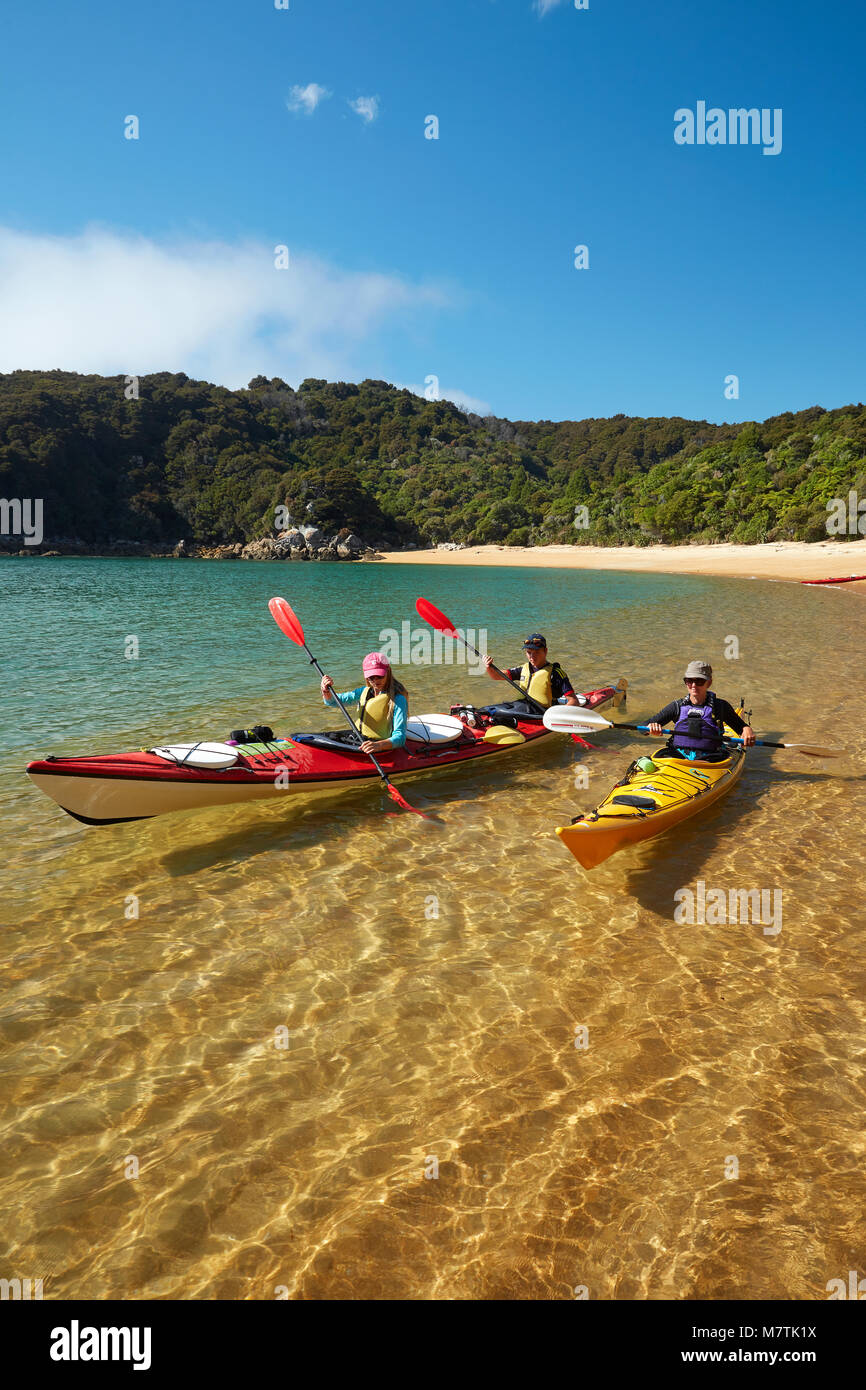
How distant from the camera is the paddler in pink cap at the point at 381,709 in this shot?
8.09m

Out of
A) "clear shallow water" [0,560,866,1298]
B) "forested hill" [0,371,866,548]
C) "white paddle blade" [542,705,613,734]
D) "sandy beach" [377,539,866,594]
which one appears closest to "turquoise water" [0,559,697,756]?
"clear shallow water" [0,560,866,1298]

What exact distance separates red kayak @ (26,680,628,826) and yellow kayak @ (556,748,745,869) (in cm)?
258

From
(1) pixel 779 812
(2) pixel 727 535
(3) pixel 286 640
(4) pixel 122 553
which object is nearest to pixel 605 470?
(2) pixel 727 535

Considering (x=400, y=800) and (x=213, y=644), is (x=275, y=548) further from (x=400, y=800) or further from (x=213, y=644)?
(x=400, y=800)

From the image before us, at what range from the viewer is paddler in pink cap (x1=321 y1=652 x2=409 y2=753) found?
8.09m

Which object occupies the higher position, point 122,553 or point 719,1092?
point 122,553

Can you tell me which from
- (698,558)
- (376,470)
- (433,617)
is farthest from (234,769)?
(376,470)

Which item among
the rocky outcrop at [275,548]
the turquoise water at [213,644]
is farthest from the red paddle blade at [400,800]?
the rocky outcrop at [275,548]

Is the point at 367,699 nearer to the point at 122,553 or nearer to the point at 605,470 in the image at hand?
the point at 122,553

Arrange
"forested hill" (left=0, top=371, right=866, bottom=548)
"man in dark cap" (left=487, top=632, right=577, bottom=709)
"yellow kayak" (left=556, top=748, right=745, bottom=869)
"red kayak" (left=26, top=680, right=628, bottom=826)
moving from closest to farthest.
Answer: "yellow kayak" (left=556, top=748, right=745, bottom=869) → "red kayak" (left=26, top=680, right=628, bottom=826) → "man in dark cap" (left=487, top=632, right=577, bottom=709) → "forested hill" (left=0, top=371, right=866, bottom=548)

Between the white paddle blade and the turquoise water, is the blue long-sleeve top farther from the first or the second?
the turquoise water

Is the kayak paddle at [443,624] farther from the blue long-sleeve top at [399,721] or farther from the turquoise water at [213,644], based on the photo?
the turquoise water at [213,644]

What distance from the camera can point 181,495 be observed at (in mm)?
112438
